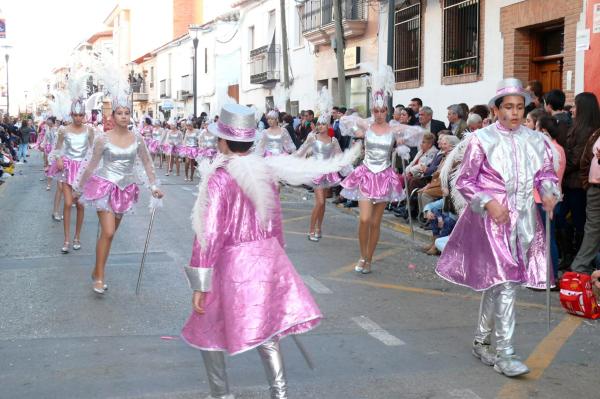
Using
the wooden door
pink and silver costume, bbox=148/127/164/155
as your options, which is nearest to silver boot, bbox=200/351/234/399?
the wooden door

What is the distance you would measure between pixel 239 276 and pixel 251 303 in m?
0.15

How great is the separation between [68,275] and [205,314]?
4916mm

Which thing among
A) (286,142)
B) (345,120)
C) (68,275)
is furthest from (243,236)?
(286,142)

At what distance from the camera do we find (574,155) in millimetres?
8500

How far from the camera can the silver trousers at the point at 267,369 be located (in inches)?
159

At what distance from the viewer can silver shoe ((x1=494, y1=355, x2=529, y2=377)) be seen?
5.18 meters

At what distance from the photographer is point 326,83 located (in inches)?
1124

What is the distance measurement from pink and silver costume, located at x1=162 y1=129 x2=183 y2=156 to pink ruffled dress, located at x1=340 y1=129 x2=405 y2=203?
18549 mm

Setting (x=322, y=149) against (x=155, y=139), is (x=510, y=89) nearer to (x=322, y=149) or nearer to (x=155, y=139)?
(x=322, y=149)

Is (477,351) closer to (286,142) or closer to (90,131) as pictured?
(90,131)

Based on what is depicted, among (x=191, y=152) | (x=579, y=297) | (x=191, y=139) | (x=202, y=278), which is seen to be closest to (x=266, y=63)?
(x=191, y=139)

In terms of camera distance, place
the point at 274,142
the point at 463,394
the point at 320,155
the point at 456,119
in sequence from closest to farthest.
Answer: the point at 463,394 < the point at 320,155 < the point at 456,119 < the point at 274,142

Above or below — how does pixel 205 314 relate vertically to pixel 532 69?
below

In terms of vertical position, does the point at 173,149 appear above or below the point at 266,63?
below
